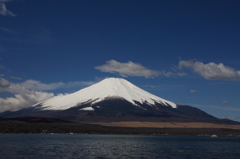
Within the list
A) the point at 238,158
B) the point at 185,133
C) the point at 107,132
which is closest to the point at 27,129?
the point at 107,132

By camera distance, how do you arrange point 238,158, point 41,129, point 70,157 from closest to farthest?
point 70,157
point 238,158
point 41,129

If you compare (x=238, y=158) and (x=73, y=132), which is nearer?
(x=238, y=158)

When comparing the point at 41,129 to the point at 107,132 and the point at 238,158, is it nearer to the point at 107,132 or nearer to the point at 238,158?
the point at 107,132

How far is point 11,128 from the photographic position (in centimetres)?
16750

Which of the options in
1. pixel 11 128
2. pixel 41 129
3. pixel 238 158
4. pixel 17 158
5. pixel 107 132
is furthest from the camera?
pixel 107 132

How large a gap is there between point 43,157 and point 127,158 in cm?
1590

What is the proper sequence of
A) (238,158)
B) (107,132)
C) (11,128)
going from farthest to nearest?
(107,132) < (11,128) < (238,158)

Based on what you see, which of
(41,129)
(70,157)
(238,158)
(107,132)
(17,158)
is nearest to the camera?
(17,158)

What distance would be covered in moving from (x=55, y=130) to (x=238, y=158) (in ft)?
468

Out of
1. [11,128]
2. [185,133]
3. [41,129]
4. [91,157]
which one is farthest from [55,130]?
[91,157]

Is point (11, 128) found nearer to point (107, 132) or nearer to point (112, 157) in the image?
point (107, 132)

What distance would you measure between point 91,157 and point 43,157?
29.7 ft

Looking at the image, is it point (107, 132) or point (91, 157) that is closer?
point (91, 157)

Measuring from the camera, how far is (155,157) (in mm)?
56562
